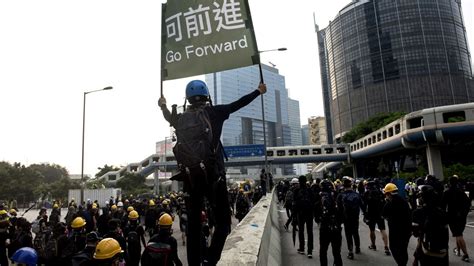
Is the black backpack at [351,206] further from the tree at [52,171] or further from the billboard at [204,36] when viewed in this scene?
the tree at [52,171]

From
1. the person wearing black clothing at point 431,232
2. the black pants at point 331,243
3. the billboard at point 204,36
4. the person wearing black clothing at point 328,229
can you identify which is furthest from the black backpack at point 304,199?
the billboard at point 204,36

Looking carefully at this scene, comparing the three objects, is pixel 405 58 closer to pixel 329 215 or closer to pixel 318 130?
pixel 318 130

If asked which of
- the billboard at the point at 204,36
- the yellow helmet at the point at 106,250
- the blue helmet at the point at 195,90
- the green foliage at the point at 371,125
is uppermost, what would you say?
the green foliage at the point at 371,125

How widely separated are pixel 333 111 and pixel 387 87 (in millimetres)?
20555

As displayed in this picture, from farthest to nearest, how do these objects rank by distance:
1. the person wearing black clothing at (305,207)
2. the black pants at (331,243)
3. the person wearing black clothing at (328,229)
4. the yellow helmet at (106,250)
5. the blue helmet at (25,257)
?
1. the person wearing black clothing at (305,207)
2. the person wearing black clothing at (328,229)
3. the black pants at (331,243)
4. the blue helmet at (25,257)
5. the yellow helmet at (106,250)

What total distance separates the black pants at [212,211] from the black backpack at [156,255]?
38.3 inches

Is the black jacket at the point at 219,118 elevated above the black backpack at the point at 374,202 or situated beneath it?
elevated above

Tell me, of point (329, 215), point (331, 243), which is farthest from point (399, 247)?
point (329, 215)

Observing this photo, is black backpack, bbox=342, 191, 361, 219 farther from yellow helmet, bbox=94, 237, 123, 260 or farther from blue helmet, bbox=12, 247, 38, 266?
blue helmet, bbox=12, 247, 38, 266

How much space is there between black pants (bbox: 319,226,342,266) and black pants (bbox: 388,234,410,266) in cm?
98

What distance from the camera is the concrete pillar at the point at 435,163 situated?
3229cm

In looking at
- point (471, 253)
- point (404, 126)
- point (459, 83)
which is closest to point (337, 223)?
point (471, 253)

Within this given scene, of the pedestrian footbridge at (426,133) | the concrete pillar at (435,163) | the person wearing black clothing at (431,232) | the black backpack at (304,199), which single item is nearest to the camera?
the person wearing black clothing at (431,232)

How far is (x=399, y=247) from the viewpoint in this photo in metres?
6.67
